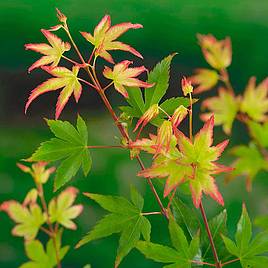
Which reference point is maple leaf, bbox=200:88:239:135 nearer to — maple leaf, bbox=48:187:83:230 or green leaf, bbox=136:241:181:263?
maple leaf, bbox=48:187:83:230

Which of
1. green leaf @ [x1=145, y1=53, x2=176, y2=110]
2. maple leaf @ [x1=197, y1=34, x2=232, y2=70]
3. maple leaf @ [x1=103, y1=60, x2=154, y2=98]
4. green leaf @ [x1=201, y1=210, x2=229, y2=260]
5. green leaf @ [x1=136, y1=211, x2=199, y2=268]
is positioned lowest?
green leaf @ [x1=201, y1=210, x2=229, y2=260]

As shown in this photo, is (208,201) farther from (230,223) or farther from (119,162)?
(119,162)

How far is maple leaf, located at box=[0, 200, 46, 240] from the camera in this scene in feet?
2.89

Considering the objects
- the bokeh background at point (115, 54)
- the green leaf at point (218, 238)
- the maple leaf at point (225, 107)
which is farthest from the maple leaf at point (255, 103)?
the bokeh background at point (115, 54)

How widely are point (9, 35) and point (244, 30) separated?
0.69 meters

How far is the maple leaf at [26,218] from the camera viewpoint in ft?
2.89

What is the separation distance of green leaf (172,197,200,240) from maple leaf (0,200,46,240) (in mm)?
282

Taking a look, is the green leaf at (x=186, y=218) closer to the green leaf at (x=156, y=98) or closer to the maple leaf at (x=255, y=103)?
the green leaf at (x=156, y=98)

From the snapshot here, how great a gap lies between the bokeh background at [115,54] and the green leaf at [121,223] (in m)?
0.95

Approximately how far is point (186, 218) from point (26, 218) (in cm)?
31

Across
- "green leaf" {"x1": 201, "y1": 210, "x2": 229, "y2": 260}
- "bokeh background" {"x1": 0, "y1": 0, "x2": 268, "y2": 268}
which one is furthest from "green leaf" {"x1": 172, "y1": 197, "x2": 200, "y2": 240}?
"bokeh background" {"x1": 0, "y1": 0, "x2": 268, "y2": 268}

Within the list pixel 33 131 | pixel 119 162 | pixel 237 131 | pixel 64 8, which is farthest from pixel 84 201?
pixel 64 8

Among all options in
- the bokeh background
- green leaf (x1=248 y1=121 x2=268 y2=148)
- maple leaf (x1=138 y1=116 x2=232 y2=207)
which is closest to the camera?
maple leaf (x1=138 y1=116 x2=232 y2=207)

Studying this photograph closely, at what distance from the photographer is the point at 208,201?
59.5 inches
